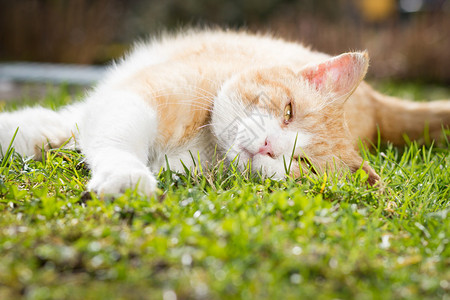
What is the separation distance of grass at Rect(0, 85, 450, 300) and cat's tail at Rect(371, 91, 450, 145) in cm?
118

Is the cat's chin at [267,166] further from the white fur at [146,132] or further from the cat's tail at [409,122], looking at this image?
the cat's tail at [409,122]

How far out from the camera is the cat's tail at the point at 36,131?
238 centimetres

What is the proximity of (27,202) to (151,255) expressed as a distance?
0.60 metres

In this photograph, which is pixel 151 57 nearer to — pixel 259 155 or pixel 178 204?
pixel 259 155

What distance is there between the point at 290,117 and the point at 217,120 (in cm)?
36

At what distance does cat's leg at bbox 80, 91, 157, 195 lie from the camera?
A: 172cm

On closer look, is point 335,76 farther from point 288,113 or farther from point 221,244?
point 221,244

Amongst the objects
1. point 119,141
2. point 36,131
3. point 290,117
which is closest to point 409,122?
point 290,117

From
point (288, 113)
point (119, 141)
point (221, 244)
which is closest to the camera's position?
point (221, 244)

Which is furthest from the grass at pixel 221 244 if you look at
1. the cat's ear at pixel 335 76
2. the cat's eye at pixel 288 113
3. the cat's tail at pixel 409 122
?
the cat's tail at pixel 409 122

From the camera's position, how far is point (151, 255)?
1.32m

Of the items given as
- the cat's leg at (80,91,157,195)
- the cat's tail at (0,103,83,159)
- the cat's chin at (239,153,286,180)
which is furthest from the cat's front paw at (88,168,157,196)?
the cat's tail at (0,103,83,159)

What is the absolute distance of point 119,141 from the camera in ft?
6.64

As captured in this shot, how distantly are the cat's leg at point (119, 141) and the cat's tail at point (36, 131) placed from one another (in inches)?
10.0
